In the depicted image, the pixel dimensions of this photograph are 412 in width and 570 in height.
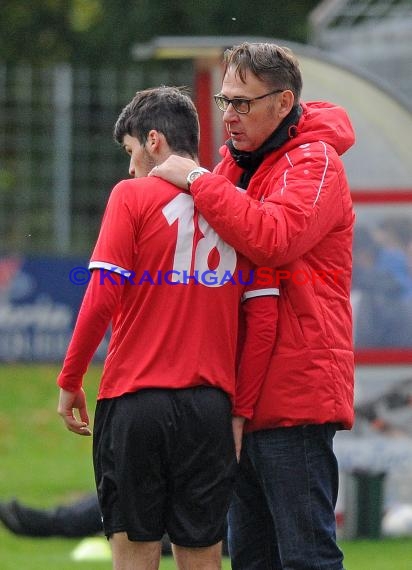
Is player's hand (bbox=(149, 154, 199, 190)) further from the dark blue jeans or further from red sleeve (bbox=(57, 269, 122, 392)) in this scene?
the dark blue jeans

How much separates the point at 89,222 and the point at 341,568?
11796 millimetres

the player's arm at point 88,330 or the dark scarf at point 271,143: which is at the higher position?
the dark scarf at point 271,143

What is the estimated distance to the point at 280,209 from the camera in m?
3.77

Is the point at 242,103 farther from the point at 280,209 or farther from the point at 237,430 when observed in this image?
the point at 237,430

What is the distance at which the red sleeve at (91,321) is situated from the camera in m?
3.74

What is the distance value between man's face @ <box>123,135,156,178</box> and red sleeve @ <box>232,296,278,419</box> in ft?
1.63

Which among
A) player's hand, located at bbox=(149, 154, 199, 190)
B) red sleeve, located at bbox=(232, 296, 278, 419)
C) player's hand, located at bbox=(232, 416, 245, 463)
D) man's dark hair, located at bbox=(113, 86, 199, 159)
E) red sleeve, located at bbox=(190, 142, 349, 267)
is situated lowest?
player's hand, located at bbox=(232, 416, 245, 463)

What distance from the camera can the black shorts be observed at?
12.4 feet

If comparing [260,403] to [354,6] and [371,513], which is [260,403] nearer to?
[371,513]

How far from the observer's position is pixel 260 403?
154 inches

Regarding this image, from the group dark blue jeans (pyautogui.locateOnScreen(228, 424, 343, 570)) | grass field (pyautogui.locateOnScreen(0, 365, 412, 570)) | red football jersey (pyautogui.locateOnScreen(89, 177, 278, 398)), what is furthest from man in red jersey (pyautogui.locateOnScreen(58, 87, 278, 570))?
grass field (pyautogui.locateOnScreen(0, 365, 412, 570))

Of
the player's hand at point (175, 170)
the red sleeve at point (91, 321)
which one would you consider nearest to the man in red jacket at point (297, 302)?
the player's hand at point (175, 170)

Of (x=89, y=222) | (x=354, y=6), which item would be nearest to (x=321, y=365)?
(x=354, y=6)

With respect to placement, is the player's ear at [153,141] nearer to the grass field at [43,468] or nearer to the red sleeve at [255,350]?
the red sleeve at [255,350]
